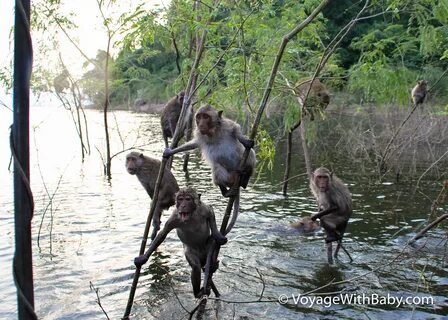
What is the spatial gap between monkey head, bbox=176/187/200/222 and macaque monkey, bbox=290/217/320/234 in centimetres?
571

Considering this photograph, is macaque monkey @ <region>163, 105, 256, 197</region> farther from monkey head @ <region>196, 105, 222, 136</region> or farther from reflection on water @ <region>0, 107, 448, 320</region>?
reflection on water @ <region>0, 107, 448, 320</region>

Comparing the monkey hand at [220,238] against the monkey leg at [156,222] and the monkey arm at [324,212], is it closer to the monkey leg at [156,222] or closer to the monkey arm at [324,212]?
the monkey arm at [324,212]

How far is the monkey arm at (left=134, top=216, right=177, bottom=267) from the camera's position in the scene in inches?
231

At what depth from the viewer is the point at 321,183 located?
895 cm

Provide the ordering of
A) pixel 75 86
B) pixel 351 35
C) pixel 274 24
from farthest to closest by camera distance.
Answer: pixel 351 35 < pixel 75 86 < pixel 274 24

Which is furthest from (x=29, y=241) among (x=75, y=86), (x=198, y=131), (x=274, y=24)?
(x=75, y=86)

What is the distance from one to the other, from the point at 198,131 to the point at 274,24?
742 centimetres

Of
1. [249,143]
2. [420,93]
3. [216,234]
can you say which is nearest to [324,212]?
[216,234]

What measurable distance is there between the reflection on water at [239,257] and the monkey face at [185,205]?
87cm

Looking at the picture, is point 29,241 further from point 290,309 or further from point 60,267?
point 60,267

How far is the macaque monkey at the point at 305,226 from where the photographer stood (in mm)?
11539

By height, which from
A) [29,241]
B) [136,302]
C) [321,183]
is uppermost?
[29,241]

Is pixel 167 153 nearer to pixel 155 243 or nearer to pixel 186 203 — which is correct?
pixel 186 203

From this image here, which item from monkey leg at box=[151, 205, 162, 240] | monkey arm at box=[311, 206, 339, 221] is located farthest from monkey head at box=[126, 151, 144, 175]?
monkey arm at box=[311, 206, 339, 221]
